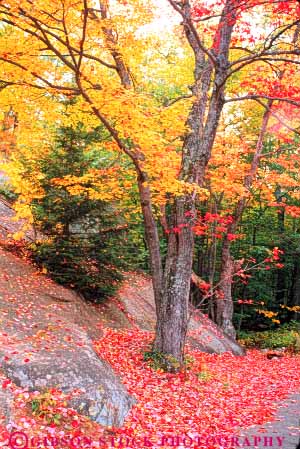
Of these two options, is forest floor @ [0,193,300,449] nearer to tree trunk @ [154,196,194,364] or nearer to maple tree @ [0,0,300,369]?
tree trunk @ [154,196,194,364]

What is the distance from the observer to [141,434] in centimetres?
542

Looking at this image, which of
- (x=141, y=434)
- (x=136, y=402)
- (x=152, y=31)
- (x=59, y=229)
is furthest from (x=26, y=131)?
(x=141, y=434)

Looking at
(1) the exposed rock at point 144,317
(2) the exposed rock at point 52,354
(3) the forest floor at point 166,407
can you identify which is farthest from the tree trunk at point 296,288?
(2) the exposed rock at point 52,354

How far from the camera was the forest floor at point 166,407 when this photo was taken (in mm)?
4645

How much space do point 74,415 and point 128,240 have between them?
22.1 ft

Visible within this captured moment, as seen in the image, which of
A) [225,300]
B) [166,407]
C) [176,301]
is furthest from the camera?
[225,300]

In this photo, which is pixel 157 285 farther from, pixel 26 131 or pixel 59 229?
pixel 26 131

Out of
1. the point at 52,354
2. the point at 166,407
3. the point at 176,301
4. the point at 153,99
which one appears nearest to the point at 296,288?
the point at 176,301

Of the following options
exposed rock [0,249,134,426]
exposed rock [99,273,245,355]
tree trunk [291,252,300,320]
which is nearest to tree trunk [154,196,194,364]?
exposed rock [0,249,134,426]

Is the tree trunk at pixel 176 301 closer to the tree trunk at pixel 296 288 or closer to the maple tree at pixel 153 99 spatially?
the maple tree at pixel 153 99

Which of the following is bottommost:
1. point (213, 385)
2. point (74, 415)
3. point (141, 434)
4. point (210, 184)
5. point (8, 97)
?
point (213, 385)

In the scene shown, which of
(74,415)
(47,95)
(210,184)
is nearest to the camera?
(74,415)

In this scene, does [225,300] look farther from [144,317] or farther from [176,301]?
[176,301]

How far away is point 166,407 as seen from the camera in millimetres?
6574
